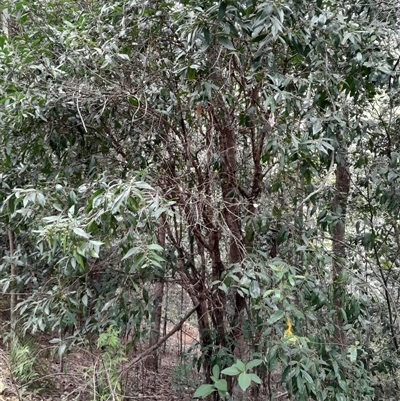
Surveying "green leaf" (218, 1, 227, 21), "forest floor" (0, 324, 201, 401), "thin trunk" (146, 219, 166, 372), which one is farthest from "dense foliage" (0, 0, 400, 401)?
"thin trunk" (146, 219, 166, 372)

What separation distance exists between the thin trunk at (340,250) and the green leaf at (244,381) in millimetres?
735

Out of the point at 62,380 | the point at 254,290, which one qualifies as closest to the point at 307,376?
the point at 254,290

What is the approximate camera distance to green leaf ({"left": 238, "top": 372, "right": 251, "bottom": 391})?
5.90 ft

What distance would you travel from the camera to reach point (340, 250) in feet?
10.8

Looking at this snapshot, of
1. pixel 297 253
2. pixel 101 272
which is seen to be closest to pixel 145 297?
pixel 101 272

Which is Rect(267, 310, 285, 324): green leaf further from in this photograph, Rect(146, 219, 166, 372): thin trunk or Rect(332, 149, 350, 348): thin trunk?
Rect(146, 219, 166, 372): thin trunk

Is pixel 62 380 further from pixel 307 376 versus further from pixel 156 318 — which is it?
pixel 307 376

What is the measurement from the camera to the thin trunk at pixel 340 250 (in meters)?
2.33

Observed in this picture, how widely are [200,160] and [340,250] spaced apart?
1.44 m

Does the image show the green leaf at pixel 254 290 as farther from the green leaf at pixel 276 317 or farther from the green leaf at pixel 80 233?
the green leaf at pixel 80 233

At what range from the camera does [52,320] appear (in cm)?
220

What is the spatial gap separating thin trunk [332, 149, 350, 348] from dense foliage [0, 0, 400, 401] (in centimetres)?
2

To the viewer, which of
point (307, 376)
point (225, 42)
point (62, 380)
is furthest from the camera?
point (62, 380)

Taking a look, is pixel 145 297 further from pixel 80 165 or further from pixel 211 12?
pixel 211 12
